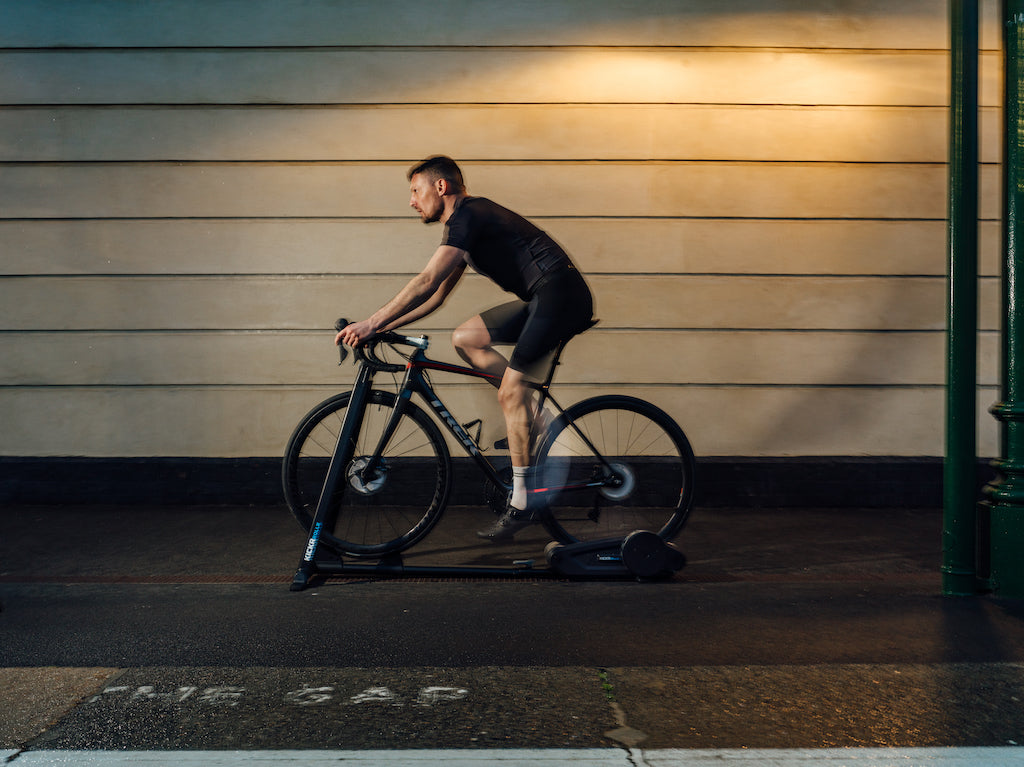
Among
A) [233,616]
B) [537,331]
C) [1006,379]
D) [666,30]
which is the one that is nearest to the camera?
Result: [233,616]

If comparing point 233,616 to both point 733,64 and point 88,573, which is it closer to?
point 88,573

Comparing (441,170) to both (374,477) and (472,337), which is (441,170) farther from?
(374,477)

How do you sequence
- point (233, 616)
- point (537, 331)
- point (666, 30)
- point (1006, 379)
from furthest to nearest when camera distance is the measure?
point (666, 30)
point (537, 331)
point (1006, 379)
point (233, 616)

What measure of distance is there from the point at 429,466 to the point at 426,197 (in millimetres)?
1269

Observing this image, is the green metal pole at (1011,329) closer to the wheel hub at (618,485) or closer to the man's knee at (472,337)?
the wheel hub at (618,485)

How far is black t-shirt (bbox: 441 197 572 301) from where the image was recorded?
4281 mm

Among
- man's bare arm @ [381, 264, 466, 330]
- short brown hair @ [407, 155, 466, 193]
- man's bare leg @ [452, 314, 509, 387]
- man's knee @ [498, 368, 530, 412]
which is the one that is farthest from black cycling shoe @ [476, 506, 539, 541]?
short brown hair @ [407, 155, 466, 193]

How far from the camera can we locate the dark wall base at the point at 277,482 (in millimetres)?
6156

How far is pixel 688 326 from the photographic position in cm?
628

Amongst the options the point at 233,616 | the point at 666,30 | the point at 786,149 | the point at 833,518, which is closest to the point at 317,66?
the point at 666,30

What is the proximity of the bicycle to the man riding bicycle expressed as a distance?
9cm

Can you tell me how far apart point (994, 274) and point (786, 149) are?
1597 millimetres

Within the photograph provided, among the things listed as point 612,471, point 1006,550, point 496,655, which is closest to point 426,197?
point 612,471

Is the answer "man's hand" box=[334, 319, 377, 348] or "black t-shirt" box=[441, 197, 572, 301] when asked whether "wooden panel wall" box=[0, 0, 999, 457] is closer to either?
"black t-shirt" box=[441, 197, 572, 301]
